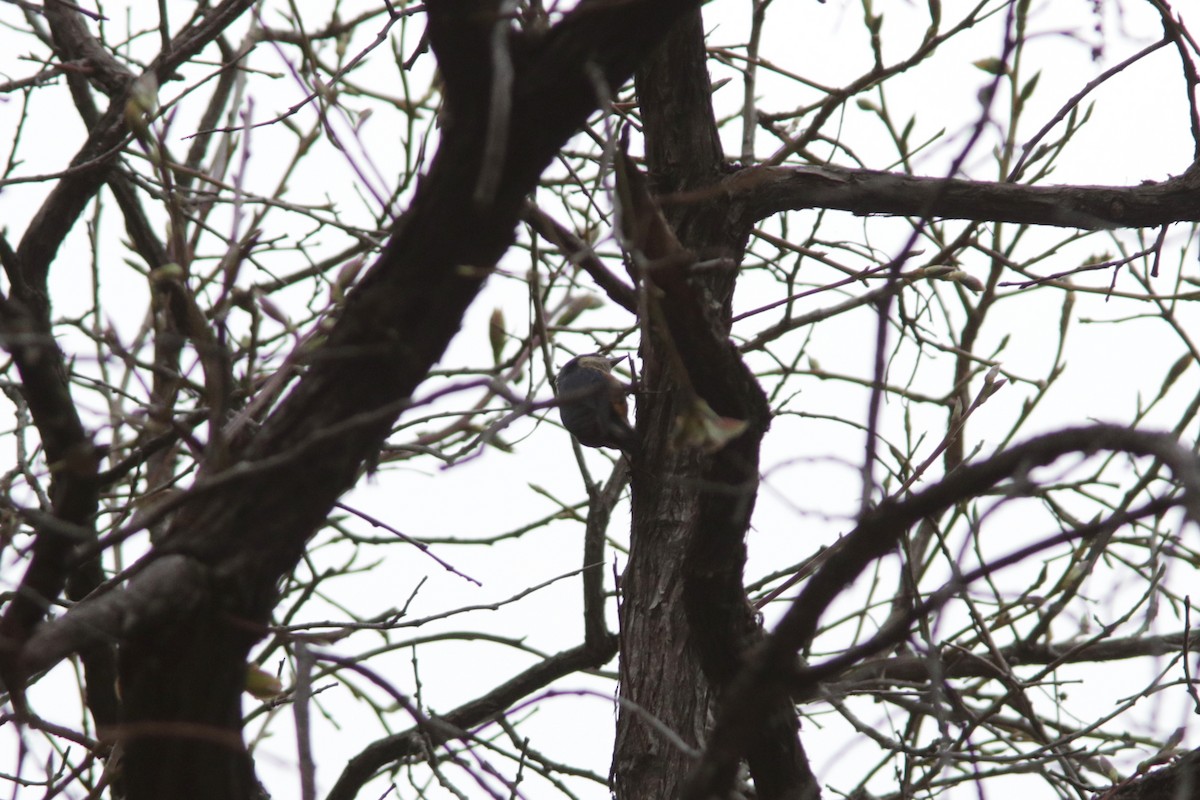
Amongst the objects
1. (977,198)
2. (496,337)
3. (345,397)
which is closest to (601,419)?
(496,337)

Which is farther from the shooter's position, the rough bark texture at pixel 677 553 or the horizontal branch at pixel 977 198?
the horizontal branch at pixel 977 198

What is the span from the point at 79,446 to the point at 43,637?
220 millimetres

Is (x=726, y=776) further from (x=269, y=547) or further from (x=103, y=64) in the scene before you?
(x=103, y=64)

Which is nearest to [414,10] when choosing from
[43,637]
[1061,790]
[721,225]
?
[721,225]

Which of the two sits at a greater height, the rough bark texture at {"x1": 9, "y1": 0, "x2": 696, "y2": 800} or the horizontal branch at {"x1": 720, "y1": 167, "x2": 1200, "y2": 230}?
the horizontal branch at {"x1": 720, "y1": 167, "x2": 1200, "y2": 230}

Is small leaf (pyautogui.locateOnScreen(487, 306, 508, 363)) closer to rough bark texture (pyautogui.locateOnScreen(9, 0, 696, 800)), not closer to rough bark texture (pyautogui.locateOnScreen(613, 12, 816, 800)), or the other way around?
rough bark texture (pyautogui.locateOnScreen(613, 12, 816, 800))

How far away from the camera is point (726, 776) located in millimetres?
1425

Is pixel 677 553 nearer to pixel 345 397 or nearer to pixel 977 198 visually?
pixel 977 198

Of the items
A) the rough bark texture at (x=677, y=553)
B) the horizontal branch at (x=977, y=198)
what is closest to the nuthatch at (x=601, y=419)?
the rough bark texture at (x=677, y=553)

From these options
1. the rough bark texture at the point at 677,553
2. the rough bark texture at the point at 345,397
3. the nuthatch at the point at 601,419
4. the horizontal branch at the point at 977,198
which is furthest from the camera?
the nuthatch at the point at 601,419

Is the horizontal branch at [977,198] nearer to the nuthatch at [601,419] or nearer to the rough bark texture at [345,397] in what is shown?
the nuthatch at [601,419]

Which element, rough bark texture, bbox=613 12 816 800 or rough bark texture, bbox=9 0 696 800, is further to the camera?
rough bark texture, bbox=613 12 816 800

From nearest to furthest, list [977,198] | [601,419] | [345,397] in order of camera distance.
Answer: [345,397] → [977,198] → [601,419]

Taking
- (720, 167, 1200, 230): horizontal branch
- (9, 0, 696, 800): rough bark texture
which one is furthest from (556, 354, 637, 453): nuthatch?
(9, 0, 696, 800): rough bark texture
